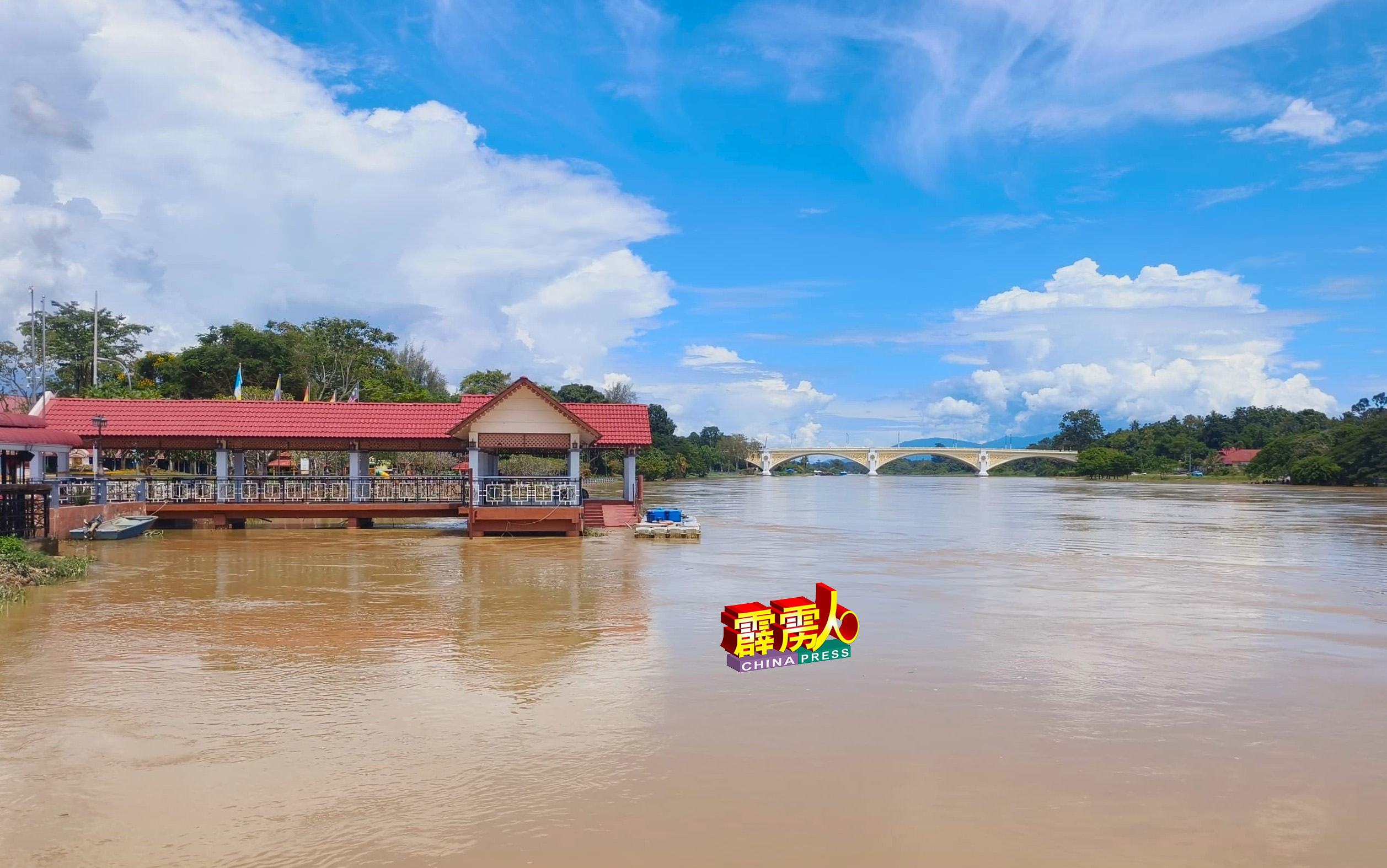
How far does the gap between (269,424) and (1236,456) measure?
320 ft

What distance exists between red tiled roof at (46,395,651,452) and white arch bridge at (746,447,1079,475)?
8997cm

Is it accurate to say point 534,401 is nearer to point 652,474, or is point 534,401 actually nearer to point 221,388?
point 221,388

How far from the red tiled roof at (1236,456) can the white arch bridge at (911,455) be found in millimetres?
17531

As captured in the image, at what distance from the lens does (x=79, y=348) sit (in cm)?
5094

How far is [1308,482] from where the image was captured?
67.4 meters

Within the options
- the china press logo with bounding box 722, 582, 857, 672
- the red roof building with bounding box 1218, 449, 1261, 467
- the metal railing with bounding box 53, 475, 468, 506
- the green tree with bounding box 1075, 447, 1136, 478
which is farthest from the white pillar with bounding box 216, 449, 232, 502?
the red roof building with bounding box 1218, 449, 1261, 467

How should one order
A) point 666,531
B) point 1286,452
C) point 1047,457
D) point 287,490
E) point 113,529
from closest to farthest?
point 113,529
point 666,531
point 287,490
point 1286,452
point 1047,457

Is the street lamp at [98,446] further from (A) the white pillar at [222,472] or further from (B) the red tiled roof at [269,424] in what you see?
(A) the white pillar at [222,472]

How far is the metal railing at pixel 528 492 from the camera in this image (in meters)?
21.5

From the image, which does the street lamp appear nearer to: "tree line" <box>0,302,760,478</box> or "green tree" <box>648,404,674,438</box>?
"tree line" <box>0,302,760,478</box>

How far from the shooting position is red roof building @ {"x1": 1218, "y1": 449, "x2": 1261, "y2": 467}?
296 feet

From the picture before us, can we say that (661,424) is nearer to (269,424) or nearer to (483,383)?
(483,383)

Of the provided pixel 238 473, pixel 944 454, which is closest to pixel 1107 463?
pixel 944 454

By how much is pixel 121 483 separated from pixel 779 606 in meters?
21.8
